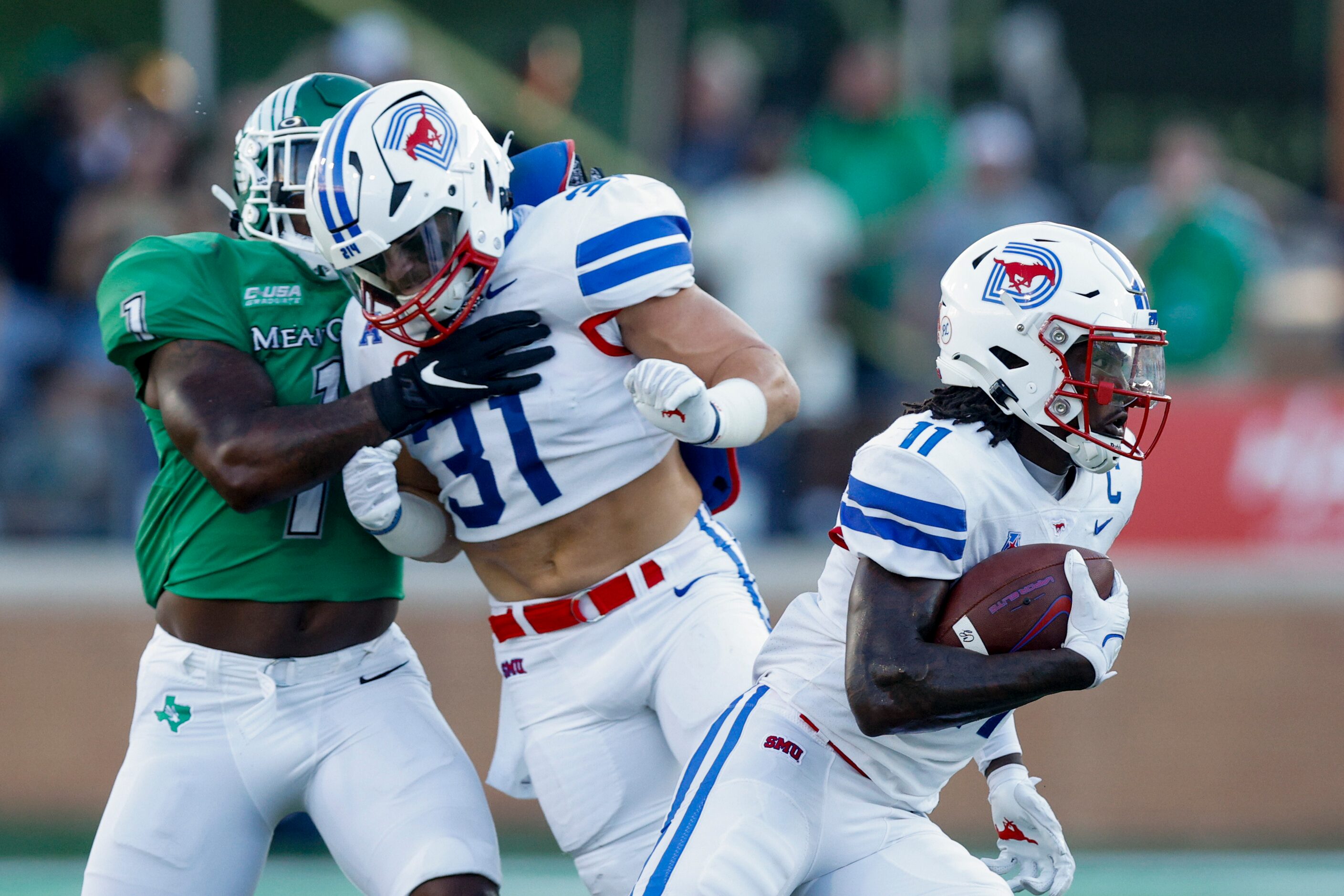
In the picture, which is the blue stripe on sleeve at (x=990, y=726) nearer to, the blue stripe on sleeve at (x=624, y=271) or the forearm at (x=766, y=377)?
the forearm at (x=766, y=377)

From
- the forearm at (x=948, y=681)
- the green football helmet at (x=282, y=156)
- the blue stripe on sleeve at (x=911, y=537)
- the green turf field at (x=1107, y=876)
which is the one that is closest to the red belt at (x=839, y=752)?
the forearm at (x=948, y=681)

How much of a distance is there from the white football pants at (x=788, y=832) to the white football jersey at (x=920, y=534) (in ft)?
0.17

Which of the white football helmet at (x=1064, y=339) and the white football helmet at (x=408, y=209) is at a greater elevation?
the white football helmet at (x=408, y=209)

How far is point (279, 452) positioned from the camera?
323cm

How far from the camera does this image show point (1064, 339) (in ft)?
9.78

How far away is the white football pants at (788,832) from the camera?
2885 millimetres

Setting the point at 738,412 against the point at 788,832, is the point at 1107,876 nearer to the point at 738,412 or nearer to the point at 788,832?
the point at 788,832

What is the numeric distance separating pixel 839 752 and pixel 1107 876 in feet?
12.4

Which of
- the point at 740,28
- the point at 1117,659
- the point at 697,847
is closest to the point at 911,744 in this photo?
the point at 697,847

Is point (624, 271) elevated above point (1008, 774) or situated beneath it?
elevated above

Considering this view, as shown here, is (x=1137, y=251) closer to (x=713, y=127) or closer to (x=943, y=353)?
(x=713, y=127)

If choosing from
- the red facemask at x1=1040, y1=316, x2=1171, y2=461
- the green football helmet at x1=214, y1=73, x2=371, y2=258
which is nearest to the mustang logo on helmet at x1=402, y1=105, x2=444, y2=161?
the green football helmet at x1=214, y1=73, x2=371, y2=258

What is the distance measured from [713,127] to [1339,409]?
3.23 m

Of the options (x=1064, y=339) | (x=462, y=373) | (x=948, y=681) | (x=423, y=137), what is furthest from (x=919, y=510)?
(x=423, y=137)
